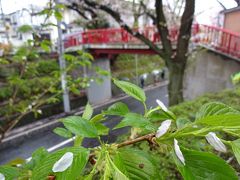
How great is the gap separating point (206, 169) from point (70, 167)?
237mm

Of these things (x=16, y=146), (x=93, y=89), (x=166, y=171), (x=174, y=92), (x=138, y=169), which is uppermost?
(x=138, y=169)

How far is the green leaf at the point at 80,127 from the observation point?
0.49m

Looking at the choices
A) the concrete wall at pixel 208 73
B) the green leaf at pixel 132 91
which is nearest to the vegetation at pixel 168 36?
the concrete wall at pixel 208 73

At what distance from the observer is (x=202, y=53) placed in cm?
1005

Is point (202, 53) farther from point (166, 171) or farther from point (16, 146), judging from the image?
point (166, 171)

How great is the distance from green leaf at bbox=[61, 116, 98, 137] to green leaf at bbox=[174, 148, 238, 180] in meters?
0.18

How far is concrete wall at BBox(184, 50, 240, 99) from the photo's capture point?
952 cm

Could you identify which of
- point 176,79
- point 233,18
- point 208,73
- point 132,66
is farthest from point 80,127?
point 132,66

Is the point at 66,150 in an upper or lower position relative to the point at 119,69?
upper

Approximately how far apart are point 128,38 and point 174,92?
14.3 feet

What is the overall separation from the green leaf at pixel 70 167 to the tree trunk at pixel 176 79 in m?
7.89

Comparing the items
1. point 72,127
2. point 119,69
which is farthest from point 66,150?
point 119,69

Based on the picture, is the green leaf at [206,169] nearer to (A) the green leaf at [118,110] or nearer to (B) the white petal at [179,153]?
(B) the white petal at [179,153]

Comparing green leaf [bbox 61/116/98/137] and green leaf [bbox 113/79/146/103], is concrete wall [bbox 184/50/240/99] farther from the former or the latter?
green leaf [bbox 61/116/98/137]
